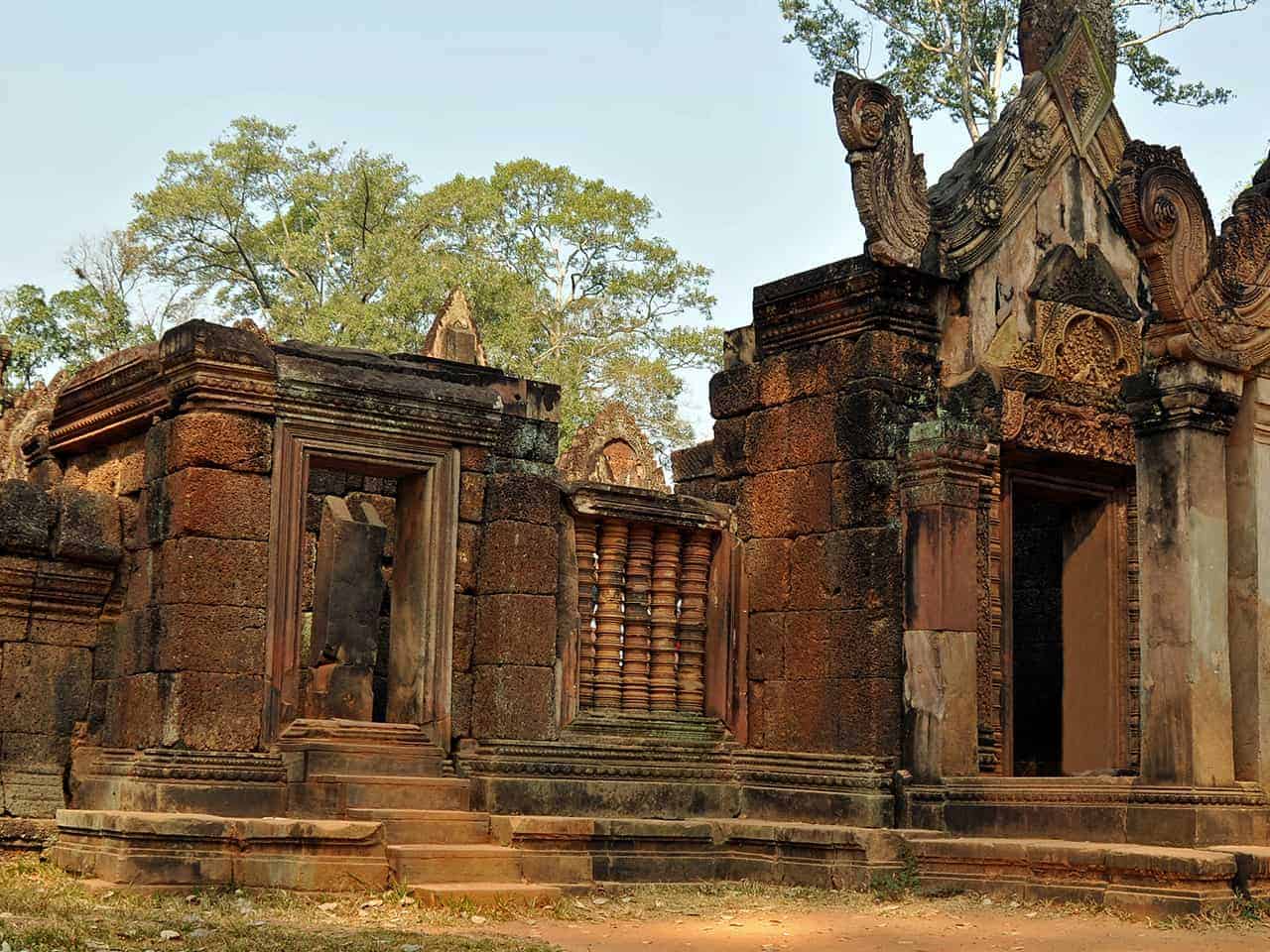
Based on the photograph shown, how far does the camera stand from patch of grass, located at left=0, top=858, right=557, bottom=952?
280 inches

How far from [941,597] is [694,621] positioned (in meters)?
1.67

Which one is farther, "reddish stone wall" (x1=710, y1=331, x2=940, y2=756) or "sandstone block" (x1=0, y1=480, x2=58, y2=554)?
"reddish stone wall" (x1=710, y1=331, x2=940, y2=756)

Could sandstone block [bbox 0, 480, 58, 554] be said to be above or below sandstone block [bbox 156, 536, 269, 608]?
above

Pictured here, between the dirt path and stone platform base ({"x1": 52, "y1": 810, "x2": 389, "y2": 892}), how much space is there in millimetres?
957

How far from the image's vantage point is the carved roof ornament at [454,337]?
1213 cm

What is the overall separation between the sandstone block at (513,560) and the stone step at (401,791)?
1155 millimetres

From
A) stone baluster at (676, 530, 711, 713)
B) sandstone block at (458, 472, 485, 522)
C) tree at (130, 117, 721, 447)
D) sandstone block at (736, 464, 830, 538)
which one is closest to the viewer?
sandstone block at (458, 472, 485, 522)

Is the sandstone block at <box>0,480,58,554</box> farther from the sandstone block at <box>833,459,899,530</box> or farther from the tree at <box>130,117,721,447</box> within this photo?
the tree at <box>130,117,721,447</box>

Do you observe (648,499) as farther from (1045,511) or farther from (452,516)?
(1045,511)

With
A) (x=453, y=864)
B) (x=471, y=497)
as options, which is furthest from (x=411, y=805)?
(x=471, y=497)

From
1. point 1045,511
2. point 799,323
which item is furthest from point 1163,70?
point 799,323

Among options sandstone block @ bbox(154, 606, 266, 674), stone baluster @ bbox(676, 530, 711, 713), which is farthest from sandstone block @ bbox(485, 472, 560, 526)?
sandstone block @ bbox(154, 606, 266, 674)

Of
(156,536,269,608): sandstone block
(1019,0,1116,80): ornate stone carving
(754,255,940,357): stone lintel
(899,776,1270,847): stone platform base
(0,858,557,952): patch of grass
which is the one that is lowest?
(0,858,557,952): patch of grass

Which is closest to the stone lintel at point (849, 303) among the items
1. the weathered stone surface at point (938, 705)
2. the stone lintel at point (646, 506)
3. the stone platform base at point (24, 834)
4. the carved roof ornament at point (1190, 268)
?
the stone lintel at point (646, 506)
